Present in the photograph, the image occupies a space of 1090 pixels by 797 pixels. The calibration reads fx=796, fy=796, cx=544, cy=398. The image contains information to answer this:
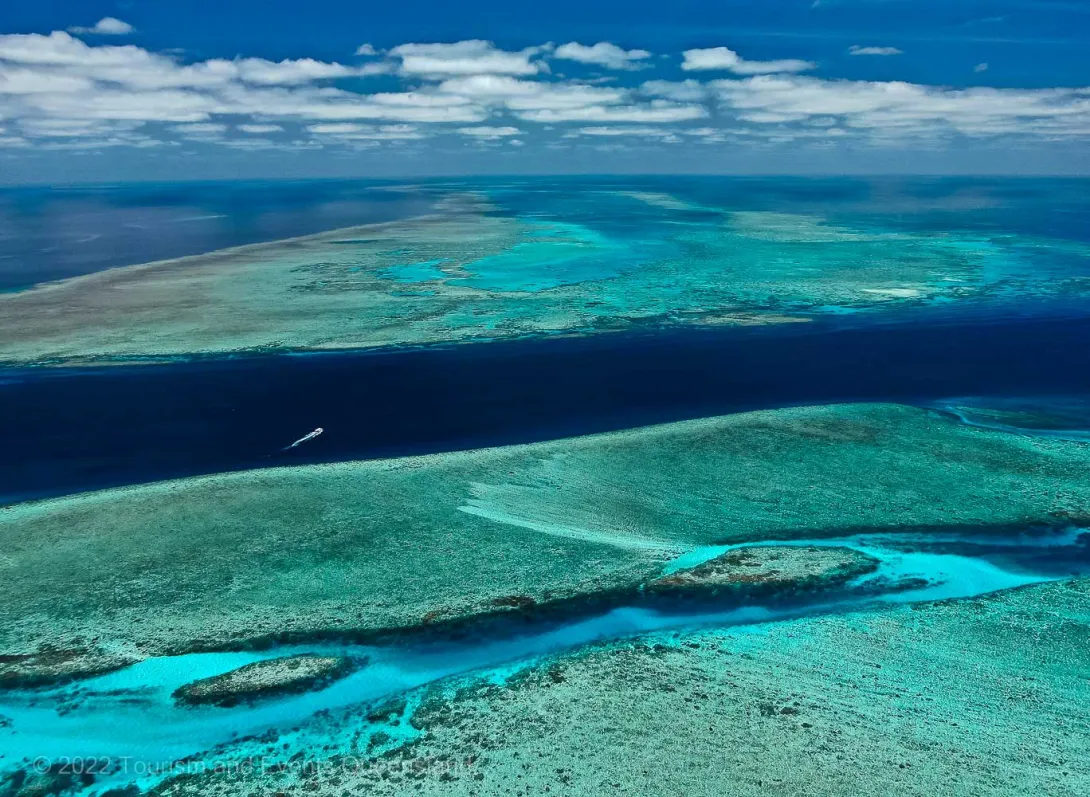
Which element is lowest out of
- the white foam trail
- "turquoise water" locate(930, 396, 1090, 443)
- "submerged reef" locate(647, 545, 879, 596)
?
"submerged reef" locate(647, 545, 879, 596)

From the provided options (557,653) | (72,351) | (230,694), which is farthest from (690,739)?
(72,351)

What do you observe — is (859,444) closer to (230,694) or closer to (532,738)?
(532,738)

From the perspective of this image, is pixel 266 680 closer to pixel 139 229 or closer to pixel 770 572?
pixel 770 572

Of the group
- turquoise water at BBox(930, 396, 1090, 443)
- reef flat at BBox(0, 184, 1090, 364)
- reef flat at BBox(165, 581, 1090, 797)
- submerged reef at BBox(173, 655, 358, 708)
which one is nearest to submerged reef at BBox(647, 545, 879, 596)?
reef flat at BBox(165, 581, 1090, 797)

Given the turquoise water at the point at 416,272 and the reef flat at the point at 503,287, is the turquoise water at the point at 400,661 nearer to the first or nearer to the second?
the reef flat at the point at 503,287

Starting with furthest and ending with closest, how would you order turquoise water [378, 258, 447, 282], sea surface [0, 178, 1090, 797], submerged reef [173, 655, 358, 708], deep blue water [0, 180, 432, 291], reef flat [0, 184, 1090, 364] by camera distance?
deep blue water [0, 180, 432, 291], turquoise water [378, 258, 447, 282], reef flat [0, 184, 1090, 364], sea surface [0, 178, 1090, 797], submerged reef [173, 655, 358, 708]

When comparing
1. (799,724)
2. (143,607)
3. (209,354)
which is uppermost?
(209,354)

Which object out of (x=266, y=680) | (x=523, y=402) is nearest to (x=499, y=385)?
(x=523, y=402)

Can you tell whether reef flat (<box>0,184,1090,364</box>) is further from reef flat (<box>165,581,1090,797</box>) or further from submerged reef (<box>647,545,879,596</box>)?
reef flat (<box>165,581,1090,797</box>)
